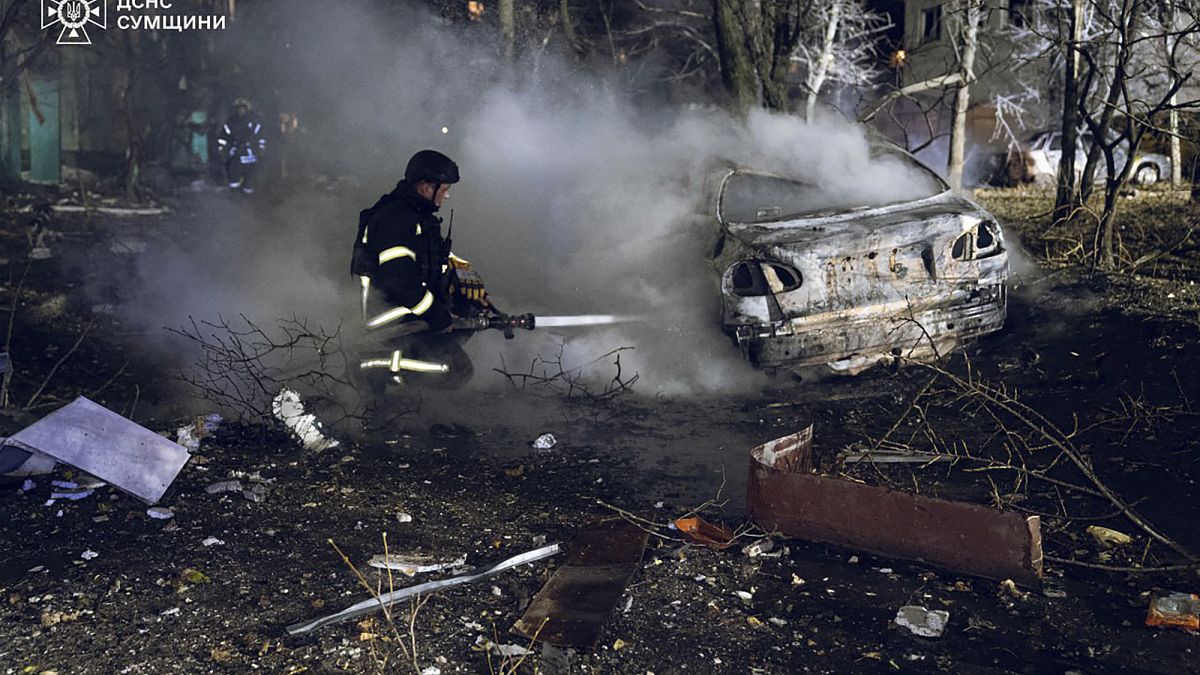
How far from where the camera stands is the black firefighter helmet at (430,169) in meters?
5.86

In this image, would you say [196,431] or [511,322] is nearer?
[196,431]

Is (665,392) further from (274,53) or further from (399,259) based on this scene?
(274,53)

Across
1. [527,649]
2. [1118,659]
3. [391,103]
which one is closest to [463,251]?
[527,649]

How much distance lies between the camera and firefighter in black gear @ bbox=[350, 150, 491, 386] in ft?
19.0

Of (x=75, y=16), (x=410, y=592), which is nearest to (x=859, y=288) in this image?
(x=410, y=592)

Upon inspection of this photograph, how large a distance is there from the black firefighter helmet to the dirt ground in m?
1.48

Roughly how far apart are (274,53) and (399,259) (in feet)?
58.0

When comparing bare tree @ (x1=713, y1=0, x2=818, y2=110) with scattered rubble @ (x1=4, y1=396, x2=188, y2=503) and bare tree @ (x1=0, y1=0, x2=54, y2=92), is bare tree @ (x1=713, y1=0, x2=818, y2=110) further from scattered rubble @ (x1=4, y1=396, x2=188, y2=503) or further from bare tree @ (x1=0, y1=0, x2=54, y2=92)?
scattered rubble @ (x1=4, y1=396, x2=188, y2=503)

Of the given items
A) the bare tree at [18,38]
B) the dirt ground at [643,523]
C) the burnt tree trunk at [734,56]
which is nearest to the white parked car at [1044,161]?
the burnt tree trunk at [734,56]

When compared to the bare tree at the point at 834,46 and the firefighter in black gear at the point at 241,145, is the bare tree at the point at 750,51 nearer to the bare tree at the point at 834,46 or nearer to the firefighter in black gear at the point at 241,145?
the bare tree at the point at 834,46

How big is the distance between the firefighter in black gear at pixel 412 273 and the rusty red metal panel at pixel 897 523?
2480 millimetres

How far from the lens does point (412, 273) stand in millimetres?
5781

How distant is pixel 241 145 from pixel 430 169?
42.1 feet

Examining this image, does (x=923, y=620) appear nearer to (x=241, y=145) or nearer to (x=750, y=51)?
(x=750, y=51)
